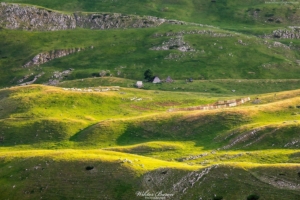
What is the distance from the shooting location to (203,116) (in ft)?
303

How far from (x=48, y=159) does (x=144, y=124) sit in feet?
96.0

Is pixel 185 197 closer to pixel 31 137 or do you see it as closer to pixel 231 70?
pixel 31 137

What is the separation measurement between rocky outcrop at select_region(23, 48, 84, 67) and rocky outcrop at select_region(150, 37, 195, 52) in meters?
39.2

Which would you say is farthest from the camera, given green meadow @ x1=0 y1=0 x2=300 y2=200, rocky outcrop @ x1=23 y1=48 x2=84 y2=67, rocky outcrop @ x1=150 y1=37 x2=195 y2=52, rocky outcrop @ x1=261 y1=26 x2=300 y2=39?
rocky outcrop @ x1=261 y1=26 x2=300 y2=39

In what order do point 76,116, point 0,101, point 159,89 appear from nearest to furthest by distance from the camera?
point 76,116, point 0,101, point 159,89

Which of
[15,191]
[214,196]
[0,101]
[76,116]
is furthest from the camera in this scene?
[0,101]

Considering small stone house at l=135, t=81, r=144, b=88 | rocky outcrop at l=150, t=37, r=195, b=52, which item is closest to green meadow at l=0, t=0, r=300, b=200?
rocky outcrop at l=150, t=37, r=195, b=52

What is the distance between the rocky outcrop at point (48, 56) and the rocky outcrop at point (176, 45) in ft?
129

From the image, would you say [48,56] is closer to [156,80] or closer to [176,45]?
[176,45]

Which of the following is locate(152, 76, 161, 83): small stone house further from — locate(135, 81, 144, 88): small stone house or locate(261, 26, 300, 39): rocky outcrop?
locate(261, 26, 300, 39): rocky outcrop

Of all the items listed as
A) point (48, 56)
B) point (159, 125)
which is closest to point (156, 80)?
point (48, 56)

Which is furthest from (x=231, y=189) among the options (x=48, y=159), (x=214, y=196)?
(x=48, y=159)

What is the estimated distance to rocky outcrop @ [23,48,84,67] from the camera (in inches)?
7291

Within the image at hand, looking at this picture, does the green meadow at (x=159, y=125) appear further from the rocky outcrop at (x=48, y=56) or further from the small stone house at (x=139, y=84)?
the small stone house at (x=139, y=84)
